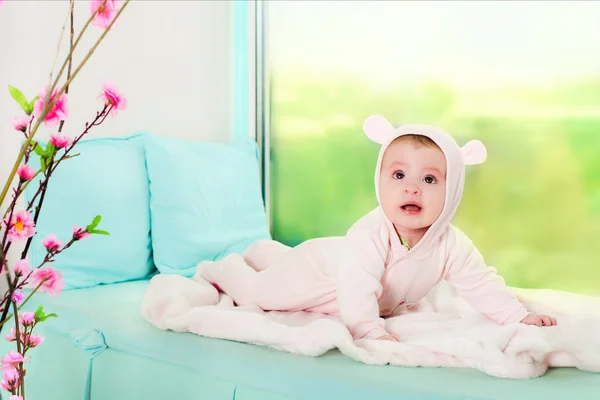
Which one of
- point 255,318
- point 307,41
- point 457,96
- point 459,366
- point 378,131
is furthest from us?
point 307,41

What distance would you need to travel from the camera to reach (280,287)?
1.48 meters

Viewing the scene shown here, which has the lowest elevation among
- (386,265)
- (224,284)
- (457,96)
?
(224,284)

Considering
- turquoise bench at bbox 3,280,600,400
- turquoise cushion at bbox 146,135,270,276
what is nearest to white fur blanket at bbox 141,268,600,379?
turquoise bench at bbox 3,280,600,400

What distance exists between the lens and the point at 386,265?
1399mm

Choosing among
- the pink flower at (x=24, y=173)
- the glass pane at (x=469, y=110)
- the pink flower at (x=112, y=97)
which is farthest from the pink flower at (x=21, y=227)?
the glass pane at (x=469, y=110)

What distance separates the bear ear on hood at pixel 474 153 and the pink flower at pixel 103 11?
80 cm

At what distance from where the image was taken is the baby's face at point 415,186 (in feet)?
4.39

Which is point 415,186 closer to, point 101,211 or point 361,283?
point 361,283

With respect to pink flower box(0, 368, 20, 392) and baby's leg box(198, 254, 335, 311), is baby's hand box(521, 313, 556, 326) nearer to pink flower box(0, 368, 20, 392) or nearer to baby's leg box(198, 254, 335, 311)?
baby's leg box(198, 254, 335, 311)

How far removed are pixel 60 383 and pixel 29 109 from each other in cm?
86

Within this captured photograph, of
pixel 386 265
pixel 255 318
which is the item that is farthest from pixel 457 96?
pixel 255 318

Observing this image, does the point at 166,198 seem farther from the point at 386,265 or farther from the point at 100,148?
the point at 386,265

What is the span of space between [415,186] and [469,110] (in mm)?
970

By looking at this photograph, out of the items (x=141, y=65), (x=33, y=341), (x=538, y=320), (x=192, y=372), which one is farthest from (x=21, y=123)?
(x=141, y=65)
